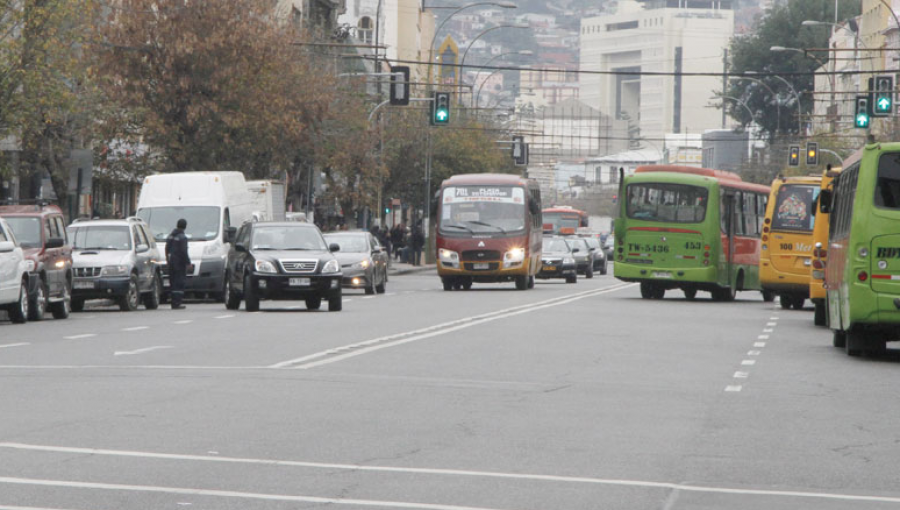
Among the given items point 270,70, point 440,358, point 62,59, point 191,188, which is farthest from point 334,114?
point 440,358

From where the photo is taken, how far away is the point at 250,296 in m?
30.8

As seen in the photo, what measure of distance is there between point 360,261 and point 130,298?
9716 mm

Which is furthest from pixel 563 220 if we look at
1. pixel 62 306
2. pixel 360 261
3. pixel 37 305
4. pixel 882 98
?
pixel 37 305

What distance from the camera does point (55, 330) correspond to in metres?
25.2

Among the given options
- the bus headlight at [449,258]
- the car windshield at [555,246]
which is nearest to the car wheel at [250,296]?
the bus headlight at [449,258]

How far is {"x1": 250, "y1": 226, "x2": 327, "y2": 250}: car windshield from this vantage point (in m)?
31.5

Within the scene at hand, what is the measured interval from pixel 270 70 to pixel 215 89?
1752mm

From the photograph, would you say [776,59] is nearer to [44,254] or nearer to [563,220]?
[563,220]

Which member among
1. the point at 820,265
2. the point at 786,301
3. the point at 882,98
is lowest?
the point at 786,301

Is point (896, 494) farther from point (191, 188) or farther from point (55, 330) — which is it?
point (191, 188)

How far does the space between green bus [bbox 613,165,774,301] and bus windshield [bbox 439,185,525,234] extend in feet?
13.0

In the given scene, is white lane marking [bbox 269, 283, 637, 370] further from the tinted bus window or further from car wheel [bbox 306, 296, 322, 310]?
the tinted bus window

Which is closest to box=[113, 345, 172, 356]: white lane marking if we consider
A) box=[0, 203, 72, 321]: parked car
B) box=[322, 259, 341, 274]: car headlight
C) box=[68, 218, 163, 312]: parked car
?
box=[0, 203, 72, 321]: parked car

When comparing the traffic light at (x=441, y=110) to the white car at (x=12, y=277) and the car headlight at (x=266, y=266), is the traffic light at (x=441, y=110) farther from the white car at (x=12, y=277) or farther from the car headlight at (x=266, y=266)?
the white car at (x=12, y=277)
